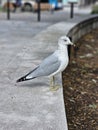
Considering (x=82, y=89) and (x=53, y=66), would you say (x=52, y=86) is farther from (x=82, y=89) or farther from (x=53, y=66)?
(x=82, y=89)

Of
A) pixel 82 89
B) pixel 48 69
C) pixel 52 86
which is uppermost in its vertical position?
pixel 48 69

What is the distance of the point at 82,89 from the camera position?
20.6 ft

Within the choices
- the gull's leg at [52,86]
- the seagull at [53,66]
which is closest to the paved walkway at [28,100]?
the gull's leg at [52,86]

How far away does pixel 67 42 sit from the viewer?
15.8ft

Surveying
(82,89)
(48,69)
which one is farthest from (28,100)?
(82,89)

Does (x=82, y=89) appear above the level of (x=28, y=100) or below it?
below

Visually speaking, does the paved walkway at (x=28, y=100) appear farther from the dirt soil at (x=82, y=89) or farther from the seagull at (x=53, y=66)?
the dirt soil at (x=82, y=89)

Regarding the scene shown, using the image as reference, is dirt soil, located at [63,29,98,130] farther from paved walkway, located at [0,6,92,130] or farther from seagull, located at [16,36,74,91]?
seagull, located at [16,36,74,91]

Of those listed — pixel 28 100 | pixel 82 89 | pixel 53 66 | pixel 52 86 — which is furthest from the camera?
pixel 82 89

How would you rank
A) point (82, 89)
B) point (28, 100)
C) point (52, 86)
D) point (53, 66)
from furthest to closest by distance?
Answer: 1. point (82, 89)
2. point (52, 86)
3. point (53, 66)
4. point (28, 100)

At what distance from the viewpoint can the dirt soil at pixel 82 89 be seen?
4.82 meters

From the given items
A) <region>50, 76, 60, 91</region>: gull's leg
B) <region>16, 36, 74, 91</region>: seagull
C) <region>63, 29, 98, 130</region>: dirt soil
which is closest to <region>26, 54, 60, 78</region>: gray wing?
<region>16, 36, 74, 91</region>: seagull

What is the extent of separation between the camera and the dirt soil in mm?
4820

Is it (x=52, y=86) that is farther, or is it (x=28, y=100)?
(x=52, y=86)
